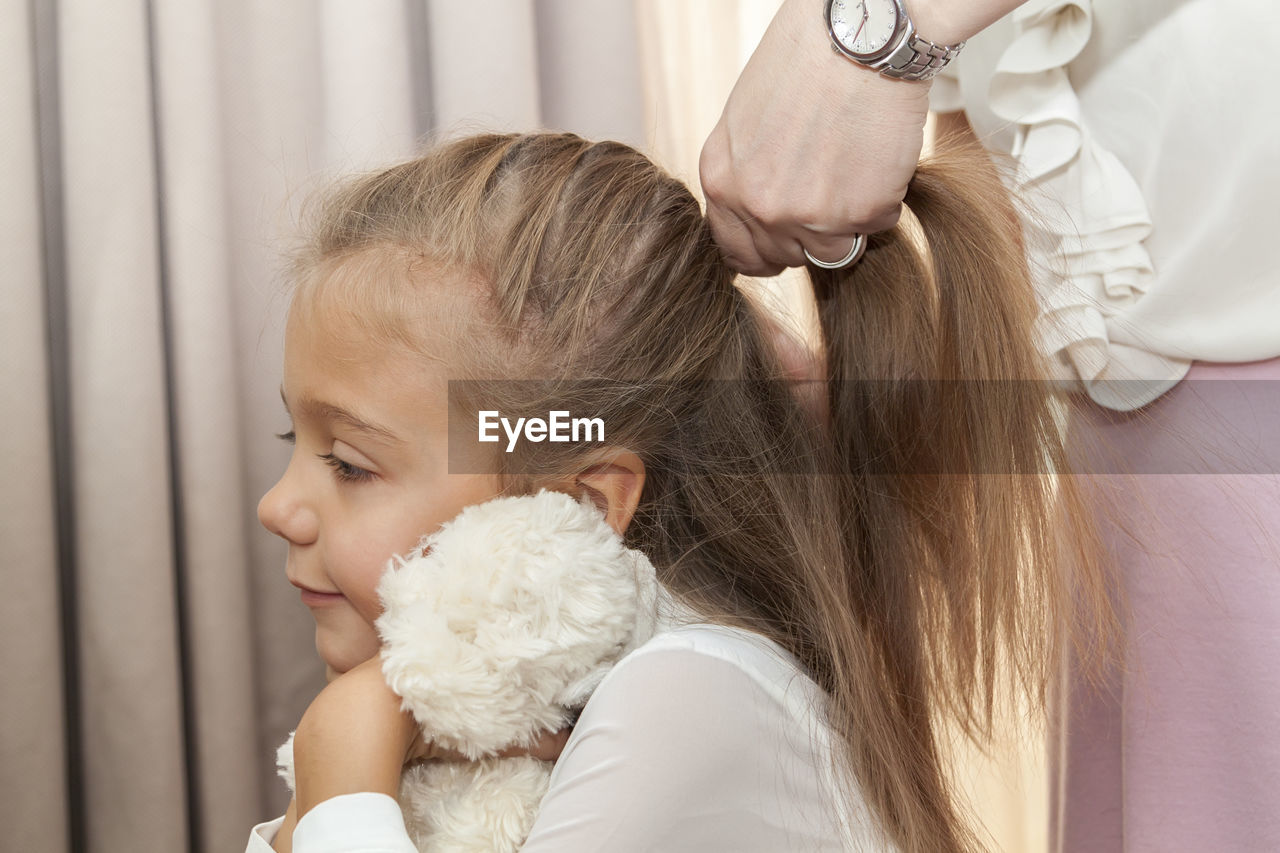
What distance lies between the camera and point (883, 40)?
63 cm

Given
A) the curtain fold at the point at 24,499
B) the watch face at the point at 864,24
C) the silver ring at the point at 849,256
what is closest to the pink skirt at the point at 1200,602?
the silver ring at the point at 849,256

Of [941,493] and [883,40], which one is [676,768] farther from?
[883,40]

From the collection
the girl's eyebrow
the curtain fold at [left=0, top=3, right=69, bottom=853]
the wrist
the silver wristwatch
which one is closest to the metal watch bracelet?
the silver wristwatch

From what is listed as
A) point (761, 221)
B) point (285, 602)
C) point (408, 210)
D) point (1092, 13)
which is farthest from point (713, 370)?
point (285, 602)

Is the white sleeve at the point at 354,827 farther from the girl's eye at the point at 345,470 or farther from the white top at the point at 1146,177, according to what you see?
the white top at the point at 1146,177

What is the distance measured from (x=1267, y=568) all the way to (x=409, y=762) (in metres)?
0.61

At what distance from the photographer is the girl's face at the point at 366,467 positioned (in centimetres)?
72

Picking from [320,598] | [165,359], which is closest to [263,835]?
[320,598]

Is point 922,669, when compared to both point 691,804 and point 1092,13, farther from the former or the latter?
point 1092,13

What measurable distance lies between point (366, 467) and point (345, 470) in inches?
1.1

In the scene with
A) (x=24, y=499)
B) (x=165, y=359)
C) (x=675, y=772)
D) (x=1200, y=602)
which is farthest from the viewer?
(x=165, y=359)

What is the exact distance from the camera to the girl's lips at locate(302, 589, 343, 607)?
2.48 ft

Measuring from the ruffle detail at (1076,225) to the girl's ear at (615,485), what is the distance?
322 mm

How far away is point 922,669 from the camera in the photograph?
0.82 m
